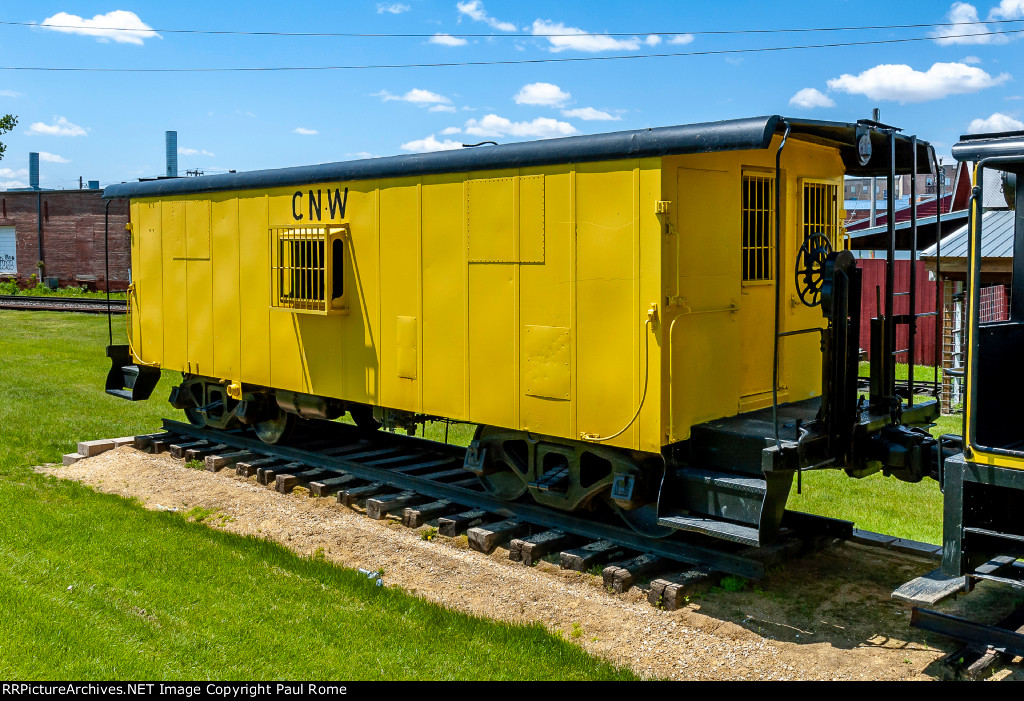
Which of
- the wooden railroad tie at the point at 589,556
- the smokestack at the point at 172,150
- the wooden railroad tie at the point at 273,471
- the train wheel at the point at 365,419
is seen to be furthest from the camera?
the smokestack at the point at 172,150

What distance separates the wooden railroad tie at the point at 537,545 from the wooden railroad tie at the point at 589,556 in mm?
174

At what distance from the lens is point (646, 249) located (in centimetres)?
685

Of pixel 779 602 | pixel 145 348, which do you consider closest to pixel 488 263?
pixel 779 602

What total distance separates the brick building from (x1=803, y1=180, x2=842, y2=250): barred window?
41.3 m

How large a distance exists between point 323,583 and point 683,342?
10.2 ft

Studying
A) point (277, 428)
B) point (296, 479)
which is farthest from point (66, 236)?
point (296, 479)

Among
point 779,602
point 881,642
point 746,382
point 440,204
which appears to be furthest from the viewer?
point 440,204

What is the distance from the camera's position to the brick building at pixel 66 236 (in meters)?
44.9

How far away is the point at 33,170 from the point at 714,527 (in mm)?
83788

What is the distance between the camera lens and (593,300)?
7.24m

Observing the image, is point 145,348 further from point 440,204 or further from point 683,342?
point 683,342

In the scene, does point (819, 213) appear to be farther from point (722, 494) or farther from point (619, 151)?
point (722, 494)

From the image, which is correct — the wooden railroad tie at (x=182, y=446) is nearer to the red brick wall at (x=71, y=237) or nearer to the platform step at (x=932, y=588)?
the platform step at (x=932, y=588)

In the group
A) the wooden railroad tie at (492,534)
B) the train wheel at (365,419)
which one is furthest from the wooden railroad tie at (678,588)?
the train wheel at (365,419)
